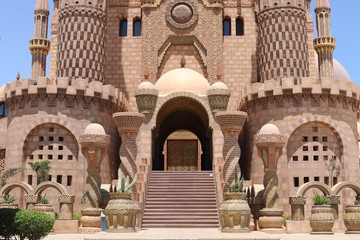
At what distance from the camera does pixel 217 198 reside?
20.3 metres

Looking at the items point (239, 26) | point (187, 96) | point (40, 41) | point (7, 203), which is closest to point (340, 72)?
point (239, 26)

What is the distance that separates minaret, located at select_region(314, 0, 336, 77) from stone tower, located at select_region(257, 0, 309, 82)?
5.26m

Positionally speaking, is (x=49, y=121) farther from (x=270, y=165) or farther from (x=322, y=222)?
(x=322, y=222)

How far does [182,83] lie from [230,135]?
5.49 m

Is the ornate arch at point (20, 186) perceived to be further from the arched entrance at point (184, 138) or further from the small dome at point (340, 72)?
the small dome at point (340, 72)

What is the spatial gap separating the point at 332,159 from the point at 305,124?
224 cm

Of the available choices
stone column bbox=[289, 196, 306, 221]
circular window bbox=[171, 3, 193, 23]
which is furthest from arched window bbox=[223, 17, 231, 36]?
stone column bbox=[289, 196, 306, 221]

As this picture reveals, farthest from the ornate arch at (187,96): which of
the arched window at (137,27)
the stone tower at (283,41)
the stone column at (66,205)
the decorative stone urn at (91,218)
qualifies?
the arched window at (137,27)

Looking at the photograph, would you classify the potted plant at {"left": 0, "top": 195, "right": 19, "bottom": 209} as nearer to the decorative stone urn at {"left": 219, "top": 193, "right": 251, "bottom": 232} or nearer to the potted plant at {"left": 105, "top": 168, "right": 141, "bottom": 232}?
the potted plant at {"left": 105, "top": 168, "right": 141, "bottom": 232}

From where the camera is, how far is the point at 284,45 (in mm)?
27312

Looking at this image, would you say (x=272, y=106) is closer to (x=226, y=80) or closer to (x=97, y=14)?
(x=226, y=80)

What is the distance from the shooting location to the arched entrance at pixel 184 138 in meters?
27.3


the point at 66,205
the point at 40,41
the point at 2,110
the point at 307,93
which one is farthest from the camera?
the point at 40,41

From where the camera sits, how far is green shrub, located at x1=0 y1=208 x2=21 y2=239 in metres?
12.7
